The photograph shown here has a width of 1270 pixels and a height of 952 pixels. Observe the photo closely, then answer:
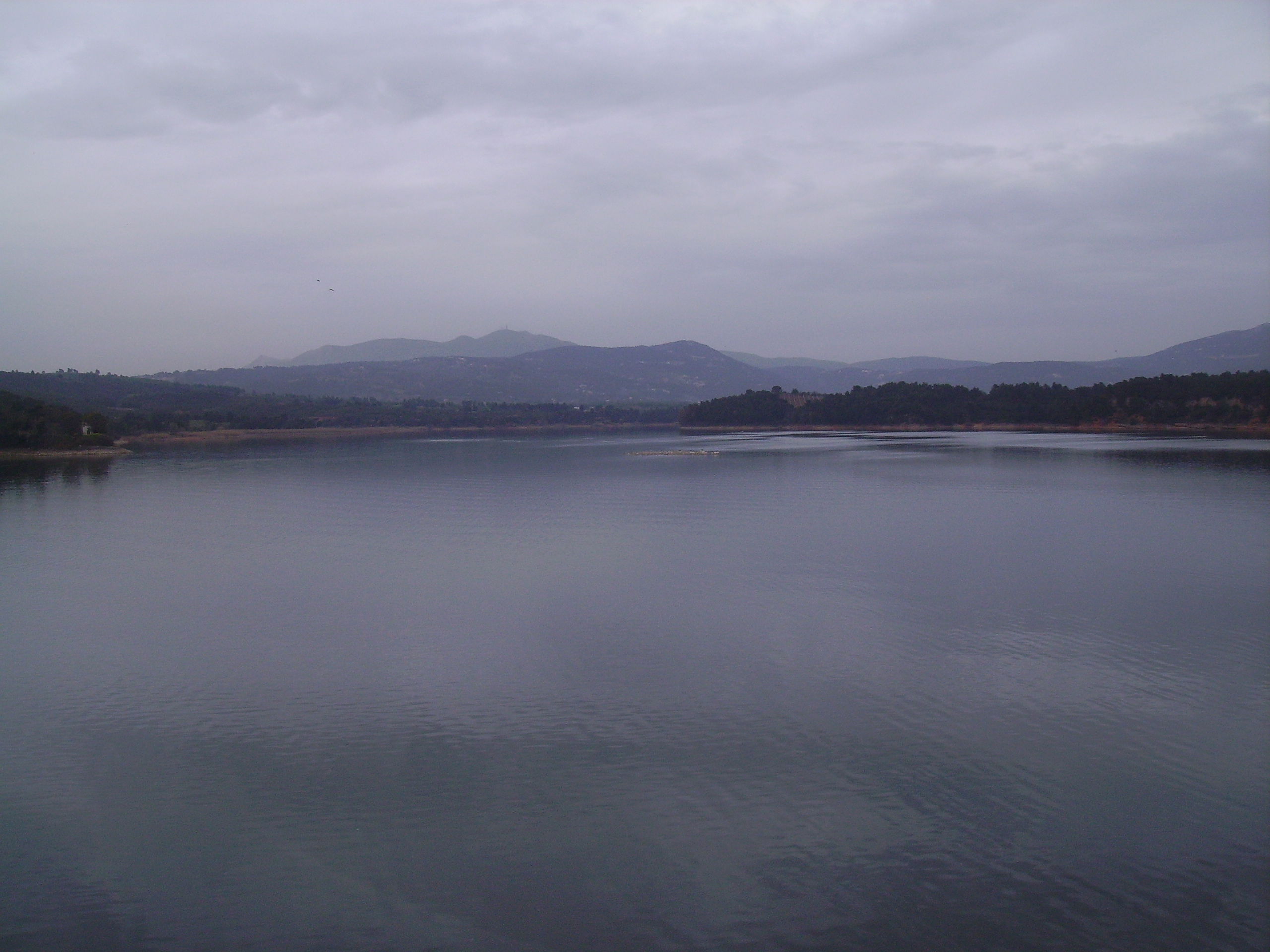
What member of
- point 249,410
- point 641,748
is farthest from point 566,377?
point 641,748

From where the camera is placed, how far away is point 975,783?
22.2 ft

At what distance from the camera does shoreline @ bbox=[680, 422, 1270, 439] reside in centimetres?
5788

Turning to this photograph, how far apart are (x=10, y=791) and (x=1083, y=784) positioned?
809 centimetres

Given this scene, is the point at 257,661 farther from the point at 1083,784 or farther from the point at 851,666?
the point at 1083,784

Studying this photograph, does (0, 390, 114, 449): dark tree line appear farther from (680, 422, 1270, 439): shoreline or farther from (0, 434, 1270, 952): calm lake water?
(680, 422, 1270, 439): shoreline

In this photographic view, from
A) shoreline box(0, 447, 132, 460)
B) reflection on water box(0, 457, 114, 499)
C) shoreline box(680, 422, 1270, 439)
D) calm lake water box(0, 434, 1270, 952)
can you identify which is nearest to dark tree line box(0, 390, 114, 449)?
shoreline box(0, 447, 132, 460)

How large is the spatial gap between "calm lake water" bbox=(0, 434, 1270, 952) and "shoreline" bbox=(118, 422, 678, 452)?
61.4 meters

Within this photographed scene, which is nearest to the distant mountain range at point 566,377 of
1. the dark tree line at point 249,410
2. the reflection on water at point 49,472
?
the dark tree line at point 249,410

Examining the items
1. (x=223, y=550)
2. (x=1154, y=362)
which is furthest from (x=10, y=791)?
(x=1154, y=362)

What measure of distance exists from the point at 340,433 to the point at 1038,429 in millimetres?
65101

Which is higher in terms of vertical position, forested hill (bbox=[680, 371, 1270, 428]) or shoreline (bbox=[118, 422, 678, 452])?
forested hill (bbox=[680, 371, 1270, 428])

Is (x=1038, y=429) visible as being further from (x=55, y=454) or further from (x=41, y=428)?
(x=41, y=428)

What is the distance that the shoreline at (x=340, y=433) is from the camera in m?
74.2

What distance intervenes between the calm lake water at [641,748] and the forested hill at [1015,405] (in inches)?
1997
